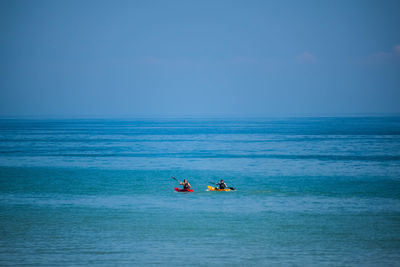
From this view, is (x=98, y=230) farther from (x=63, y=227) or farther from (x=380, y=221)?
(x=380, y=221)

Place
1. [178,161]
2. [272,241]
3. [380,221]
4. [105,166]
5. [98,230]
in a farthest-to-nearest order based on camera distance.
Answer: [178,161] → [105,166] → [380,221] → [98,230] → [272,241]

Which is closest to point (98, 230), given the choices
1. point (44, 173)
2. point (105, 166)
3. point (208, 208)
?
point (208, 208)

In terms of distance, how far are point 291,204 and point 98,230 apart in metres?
10.9

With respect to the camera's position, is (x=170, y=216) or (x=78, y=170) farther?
(x=78, y=170)

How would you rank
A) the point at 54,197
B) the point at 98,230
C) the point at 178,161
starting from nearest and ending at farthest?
1. the point at 98,230
2. the point at 54,197
3. the point at 178,161

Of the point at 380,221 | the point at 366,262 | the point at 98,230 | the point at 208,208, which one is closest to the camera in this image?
the point at 366,262

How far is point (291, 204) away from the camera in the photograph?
1048 inches

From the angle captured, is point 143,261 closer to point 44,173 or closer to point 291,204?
point 291,204

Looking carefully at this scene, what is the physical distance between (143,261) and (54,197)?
13.8m

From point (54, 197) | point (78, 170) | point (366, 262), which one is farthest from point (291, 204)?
point (78, 170)

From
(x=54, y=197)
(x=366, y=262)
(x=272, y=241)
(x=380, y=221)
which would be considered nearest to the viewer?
(x=366, y=262)

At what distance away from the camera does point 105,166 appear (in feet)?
147

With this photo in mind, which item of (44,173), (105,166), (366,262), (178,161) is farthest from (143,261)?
(178,161)

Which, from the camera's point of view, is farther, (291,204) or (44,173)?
(44,173)
